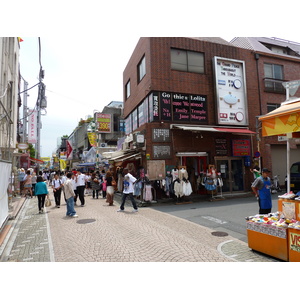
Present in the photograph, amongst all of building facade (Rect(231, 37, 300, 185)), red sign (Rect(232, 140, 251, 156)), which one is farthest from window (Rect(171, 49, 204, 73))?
red sign (Rect(232, 140, 251, 156))

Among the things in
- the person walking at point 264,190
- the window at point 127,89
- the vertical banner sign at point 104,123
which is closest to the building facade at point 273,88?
the window at point 127,89

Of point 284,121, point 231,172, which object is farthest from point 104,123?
point 284,121

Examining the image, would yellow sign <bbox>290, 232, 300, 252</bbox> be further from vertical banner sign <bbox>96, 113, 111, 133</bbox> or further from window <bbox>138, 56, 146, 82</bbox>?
vertical banner sign <bbox>96, 113, 111, 133</bbox>

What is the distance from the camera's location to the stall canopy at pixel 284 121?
14.1 feet

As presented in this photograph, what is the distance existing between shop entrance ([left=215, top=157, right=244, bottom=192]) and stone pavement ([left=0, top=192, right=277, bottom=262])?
6.23m

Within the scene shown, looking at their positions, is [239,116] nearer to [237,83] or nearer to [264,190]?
[237,83]

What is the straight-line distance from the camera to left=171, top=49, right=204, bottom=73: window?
13.1 meters

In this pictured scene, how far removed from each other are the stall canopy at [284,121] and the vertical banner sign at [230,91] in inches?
337

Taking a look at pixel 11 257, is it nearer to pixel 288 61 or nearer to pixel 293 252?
pixel 293 252

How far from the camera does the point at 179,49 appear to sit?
1326 cm

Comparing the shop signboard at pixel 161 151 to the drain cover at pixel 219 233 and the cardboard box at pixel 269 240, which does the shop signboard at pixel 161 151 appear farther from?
the cardboard box at pixel 269 240

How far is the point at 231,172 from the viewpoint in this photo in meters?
13.6

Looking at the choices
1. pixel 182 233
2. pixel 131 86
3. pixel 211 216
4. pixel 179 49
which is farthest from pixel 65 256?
pixel 131 86

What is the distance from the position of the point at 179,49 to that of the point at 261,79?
621 cm
